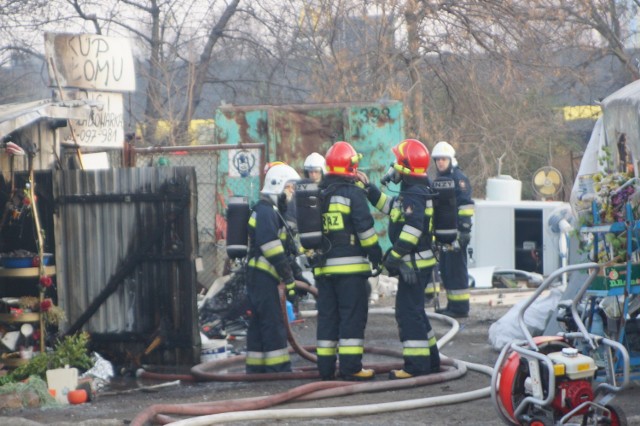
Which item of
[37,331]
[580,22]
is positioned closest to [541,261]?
[580,22]

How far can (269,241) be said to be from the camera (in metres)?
9.20

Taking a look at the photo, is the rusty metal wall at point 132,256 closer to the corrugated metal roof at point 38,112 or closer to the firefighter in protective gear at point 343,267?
the corrugated metal roof at point 38,112

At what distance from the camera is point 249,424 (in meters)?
7.26

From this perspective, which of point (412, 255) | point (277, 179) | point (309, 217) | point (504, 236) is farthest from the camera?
point (504, 236)

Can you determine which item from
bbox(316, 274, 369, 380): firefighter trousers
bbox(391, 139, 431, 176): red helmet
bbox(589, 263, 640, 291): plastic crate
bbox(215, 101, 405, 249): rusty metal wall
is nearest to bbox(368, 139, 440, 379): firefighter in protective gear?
bbox(391, 139, 431, 176): red helmet

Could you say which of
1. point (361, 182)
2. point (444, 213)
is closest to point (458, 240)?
point (444, 213)

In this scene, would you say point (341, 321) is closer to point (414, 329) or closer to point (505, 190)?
point (414, 329)

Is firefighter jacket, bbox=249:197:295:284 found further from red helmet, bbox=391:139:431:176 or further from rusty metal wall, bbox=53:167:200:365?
red helmet, bbox=391:139:431:176

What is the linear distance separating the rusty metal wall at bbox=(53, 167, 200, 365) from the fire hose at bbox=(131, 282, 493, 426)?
0.45m

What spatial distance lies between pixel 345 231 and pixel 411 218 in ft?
1.92

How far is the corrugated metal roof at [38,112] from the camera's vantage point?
28.1ft

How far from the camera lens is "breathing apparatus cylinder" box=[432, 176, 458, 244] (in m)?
9.29

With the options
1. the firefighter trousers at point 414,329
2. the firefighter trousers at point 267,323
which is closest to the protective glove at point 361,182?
the firefighter trousers at point 414,329

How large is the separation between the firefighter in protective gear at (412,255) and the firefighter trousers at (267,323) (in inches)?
43.2
